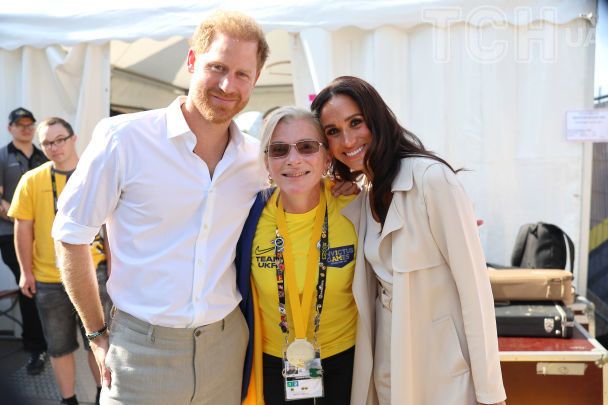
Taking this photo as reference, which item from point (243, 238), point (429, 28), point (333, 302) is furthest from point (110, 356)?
point (429, 28)

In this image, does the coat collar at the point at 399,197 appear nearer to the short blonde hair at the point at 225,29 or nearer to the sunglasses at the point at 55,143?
the short blonde hair at the point at 225,29

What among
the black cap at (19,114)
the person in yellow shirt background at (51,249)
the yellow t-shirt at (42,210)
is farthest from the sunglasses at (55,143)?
the black cap at (19,114)

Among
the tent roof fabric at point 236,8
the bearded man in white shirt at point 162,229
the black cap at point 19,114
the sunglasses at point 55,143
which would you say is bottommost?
the bearded man in white shirt at point 162,229

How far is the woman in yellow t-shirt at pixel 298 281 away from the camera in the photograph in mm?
2012

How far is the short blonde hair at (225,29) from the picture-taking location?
1.82m

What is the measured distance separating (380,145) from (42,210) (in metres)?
2.84

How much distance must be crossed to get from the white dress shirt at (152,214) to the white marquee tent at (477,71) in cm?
248

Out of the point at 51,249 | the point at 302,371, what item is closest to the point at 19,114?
the point at 51,249

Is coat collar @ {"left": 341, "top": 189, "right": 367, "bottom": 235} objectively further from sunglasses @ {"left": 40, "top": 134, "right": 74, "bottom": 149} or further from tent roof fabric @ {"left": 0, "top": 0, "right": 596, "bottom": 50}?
sunglasses @ {"left": 40, "top": 134, "right": 74, "bottom": 149}

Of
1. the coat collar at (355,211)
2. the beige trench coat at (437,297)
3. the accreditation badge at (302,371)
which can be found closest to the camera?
the beige trench coat at (437,297)

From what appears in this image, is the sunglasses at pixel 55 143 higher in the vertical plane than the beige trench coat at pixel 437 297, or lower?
higher

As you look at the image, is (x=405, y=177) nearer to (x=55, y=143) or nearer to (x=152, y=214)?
(x=152, y=214)

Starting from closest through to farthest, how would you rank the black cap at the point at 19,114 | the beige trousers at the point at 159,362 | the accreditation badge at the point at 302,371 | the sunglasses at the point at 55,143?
the beige trousers at the point at 159,362 < the accreditation badge at the point at 302,371 < the sunglasses at the point at 55,143 < the black cap at the point at 19,114

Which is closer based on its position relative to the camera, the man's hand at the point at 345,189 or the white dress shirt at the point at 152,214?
the white dress shirt at the point at 152,214
